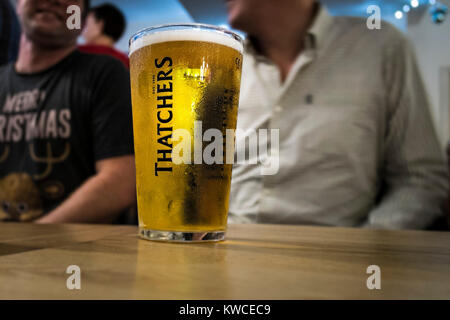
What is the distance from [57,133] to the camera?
1328 mm

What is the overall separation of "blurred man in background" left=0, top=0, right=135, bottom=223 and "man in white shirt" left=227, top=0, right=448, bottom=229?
453 millimetres

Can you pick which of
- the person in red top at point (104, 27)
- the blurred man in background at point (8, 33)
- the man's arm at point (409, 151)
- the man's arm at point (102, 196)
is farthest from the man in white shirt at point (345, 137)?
the person in red top at point (104, 27)

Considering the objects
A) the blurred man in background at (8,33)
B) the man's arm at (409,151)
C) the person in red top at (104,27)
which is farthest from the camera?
the person in red top at (104,27)

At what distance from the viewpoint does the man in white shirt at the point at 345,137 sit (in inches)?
47.4

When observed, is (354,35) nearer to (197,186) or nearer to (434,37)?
(197,186)

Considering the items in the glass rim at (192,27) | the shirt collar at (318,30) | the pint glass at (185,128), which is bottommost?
the pint glass at (185,128)

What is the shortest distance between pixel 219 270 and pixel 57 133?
4.11 ft

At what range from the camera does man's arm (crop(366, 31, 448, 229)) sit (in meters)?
1.17

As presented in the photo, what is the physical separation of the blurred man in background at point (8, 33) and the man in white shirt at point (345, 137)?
1141mm

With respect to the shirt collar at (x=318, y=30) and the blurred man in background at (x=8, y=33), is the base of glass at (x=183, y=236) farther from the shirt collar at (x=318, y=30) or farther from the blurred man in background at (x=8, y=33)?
the blurred man in background at (x=8, y=33)

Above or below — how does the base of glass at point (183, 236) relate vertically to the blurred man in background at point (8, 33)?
below

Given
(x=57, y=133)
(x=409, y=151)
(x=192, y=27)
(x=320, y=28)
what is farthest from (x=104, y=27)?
(x=192, y=27)

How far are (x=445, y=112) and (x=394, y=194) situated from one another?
5.54 m

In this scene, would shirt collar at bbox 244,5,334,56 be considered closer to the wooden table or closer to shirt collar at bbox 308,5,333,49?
shirt collar at bbox 308,5,333,49
